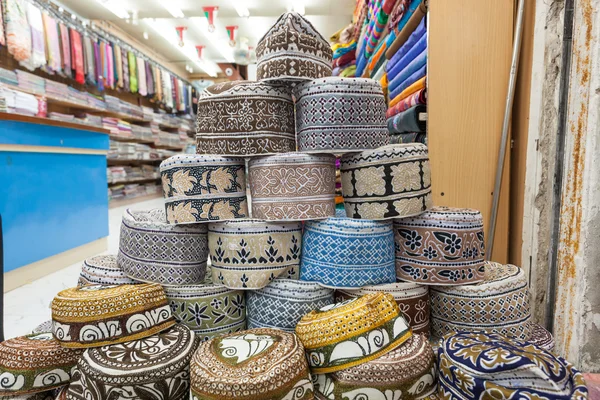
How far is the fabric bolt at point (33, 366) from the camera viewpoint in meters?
1.02

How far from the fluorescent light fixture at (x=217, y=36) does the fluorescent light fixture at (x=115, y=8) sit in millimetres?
988

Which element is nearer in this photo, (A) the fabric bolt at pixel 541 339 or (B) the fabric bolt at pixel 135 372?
(B) the fabric bolt at pixel 135 372

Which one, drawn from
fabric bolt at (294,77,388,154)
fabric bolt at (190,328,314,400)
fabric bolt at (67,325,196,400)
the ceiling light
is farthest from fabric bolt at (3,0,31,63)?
fabric bolt at (190,328,314,400)

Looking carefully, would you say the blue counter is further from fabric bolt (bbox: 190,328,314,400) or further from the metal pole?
the metal pole

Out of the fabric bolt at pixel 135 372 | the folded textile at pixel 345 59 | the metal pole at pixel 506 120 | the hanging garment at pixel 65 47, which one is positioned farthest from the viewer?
the hanging garment at pixel 65 47

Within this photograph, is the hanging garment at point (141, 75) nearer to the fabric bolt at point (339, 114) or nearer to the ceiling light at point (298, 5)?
the ceiling light at point (298, 5)

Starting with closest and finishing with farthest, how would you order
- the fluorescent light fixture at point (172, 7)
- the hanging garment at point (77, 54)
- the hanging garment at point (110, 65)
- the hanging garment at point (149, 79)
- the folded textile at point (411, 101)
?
the folded textile at point (411, 101) → the hanging garment at point (77, 54) → the fluorescent light fixture at point (172, 7) → the hanging garment at point (110, 65) → the hanging garment at point (149, 79)

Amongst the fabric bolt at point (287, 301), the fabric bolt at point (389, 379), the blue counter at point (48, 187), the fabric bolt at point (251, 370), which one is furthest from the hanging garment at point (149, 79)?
the fabric bolt at point (389, 379)

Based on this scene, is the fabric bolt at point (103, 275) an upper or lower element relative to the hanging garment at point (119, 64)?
lower

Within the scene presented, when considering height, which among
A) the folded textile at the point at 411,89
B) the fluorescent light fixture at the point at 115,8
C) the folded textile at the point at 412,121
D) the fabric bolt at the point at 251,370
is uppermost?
the fluorescent light fixture at the point at 115,8

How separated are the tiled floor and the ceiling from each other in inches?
152

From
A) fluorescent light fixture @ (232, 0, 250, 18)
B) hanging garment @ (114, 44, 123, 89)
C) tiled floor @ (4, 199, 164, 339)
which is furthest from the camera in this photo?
hanging garment @ (114, 44, 123, 89)

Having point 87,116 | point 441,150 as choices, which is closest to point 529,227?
point 441,150

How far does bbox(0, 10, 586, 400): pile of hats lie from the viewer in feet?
3.32
